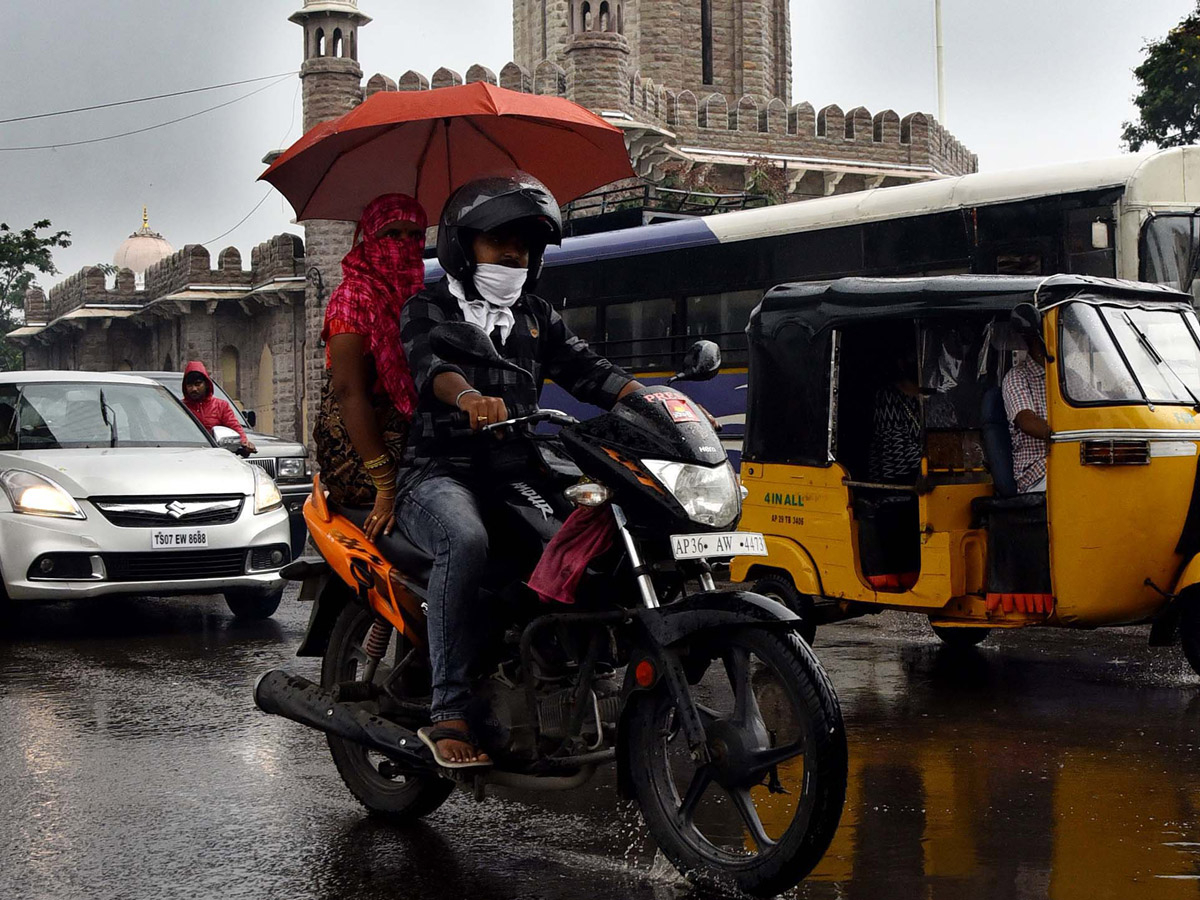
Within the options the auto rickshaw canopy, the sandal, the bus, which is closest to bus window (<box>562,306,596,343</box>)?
the bus

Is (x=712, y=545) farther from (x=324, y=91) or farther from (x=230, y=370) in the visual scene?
(x=230, y=370)

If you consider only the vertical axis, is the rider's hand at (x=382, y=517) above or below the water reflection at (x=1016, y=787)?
above

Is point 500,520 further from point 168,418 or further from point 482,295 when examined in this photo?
point 168,418

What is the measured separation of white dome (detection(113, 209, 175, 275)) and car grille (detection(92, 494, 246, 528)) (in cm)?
5877

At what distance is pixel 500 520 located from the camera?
468cm

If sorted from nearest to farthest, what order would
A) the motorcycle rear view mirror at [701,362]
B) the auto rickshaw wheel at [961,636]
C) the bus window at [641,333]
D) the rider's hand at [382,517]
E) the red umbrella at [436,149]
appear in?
the motorcycle rear view mirror at [701,362], the rider's hand at [382,517], the red umbrella at [436,149], the auto rickshaw wheel at [961,636], the bus window at [641,333]

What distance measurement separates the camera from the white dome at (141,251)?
66812mm

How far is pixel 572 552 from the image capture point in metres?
4.25

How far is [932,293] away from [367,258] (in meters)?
3.93

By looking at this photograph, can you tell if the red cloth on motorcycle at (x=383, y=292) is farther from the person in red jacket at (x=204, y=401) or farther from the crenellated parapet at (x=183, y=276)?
the crenellated parapet at (x=183, y=276)

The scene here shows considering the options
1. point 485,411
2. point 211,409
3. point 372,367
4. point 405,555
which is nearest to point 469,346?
point 485,411

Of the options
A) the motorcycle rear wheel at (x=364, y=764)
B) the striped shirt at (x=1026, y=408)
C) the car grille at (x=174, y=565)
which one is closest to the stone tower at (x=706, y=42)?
the car grille at (x=174, y=565)

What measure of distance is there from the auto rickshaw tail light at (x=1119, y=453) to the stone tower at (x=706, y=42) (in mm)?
41035

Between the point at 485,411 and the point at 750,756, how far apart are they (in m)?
1.11
